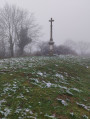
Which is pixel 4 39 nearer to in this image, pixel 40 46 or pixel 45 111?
pixel 40 46

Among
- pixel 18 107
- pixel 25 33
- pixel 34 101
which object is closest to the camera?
pixel 18 107

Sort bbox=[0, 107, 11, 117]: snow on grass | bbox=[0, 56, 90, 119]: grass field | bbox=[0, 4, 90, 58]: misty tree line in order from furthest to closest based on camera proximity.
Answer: bbox=[0, 4, 90, 58]: misty tree line, bbox=[0, 56, 90, 119]: grass field, bbox=[0, 107, 11, 117]: snow on grass

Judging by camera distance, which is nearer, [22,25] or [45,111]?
[45,111]

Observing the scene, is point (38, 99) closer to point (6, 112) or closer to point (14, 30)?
point (6, 112)

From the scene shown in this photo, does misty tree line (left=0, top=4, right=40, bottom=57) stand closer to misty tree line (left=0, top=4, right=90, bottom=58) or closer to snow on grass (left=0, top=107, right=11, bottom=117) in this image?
misty tree line (left=0, top=4, right=90, bottom=58)

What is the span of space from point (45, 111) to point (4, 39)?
41.9 m

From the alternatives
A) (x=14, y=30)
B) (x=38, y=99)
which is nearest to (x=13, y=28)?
(x=14, y=30)

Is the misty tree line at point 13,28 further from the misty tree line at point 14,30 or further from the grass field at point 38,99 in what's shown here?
the grass field at point 38,99

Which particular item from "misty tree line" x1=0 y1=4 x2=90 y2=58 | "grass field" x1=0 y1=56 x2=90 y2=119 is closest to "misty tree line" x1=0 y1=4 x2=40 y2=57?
"misty tree line" x1=0 y1=4 x2=90 y2=58

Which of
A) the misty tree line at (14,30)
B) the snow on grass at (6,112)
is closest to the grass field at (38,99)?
the snow on grass at (6,112)

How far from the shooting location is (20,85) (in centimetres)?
977

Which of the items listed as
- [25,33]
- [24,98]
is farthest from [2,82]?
[25,33]

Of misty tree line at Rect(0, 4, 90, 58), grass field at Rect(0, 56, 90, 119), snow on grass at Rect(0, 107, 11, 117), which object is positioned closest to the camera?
snow on grass at Rect(0, 107, 11, 117)

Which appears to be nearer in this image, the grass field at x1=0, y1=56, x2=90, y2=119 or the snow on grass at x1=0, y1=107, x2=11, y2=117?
the snow on grass at x1=0, y1=107, x2=11, y2=117
